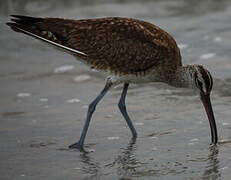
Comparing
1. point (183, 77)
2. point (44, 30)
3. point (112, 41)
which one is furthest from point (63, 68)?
point (183, 77)

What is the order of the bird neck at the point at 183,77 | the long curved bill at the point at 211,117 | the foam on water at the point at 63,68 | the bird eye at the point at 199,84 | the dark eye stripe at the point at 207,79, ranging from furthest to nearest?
the foam on water at the point at 63,68 → the bird neck at the point at 183,77 → the bird eye at the point at 199,84 → the dark eye stripe at the point at 207,79 → the long curved bill at the point at 211,117

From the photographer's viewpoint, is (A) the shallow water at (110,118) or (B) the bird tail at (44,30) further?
(B) the bird tail at (44,30)

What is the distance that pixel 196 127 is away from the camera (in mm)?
8211

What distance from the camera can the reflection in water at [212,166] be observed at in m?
6.60

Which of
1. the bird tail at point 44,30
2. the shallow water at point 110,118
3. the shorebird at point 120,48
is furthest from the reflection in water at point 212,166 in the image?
the bird tail at point 44,30

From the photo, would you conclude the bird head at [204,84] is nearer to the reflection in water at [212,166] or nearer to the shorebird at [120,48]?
the shorebird at [120,48]

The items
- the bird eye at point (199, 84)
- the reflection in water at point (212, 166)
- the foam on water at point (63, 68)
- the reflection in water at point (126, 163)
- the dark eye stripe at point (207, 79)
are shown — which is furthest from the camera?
the foam on water at point (63, 68)

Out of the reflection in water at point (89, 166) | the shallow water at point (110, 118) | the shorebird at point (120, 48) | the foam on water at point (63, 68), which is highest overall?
the shorebird at point (120, 48)

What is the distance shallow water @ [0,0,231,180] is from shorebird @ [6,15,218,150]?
1.31 feet

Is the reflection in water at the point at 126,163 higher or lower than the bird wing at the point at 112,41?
lower

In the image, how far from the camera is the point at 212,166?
270 inches

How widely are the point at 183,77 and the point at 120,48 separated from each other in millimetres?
751

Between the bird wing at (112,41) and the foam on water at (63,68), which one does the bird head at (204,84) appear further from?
the foam on water at (63,68)

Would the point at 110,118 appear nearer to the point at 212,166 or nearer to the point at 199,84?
the point at 199,84
